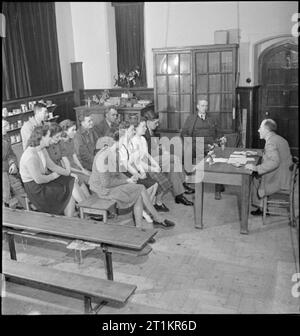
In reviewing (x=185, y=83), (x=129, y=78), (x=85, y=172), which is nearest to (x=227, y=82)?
(x=185, y=83)

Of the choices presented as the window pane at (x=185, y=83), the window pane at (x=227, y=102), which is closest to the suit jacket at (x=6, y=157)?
the window pane at (x=185, y=83)

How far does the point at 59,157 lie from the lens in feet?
12.3

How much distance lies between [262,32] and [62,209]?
235cm

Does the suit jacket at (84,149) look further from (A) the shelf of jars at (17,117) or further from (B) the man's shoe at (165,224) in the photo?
(A) the shelf of jars at (17,117)

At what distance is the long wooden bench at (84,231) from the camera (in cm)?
254

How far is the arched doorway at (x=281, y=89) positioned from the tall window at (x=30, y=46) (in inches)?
78.2

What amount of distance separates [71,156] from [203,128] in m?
1.52

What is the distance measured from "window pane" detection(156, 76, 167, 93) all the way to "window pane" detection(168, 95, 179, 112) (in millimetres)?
148

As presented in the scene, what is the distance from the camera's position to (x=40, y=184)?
10.9 ft

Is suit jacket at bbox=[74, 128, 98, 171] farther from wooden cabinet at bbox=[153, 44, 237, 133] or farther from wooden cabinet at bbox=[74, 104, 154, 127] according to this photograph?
wooden cabinet at bbox=[153, 44, 237, 133]

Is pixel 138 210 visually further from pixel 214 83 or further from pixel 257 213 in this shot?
pixel 214 83

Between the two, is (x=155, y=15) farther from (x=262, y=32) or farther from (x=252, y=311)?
(x=252, y=311)

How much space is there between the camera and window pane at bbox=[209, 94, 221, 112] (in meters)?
5.05
